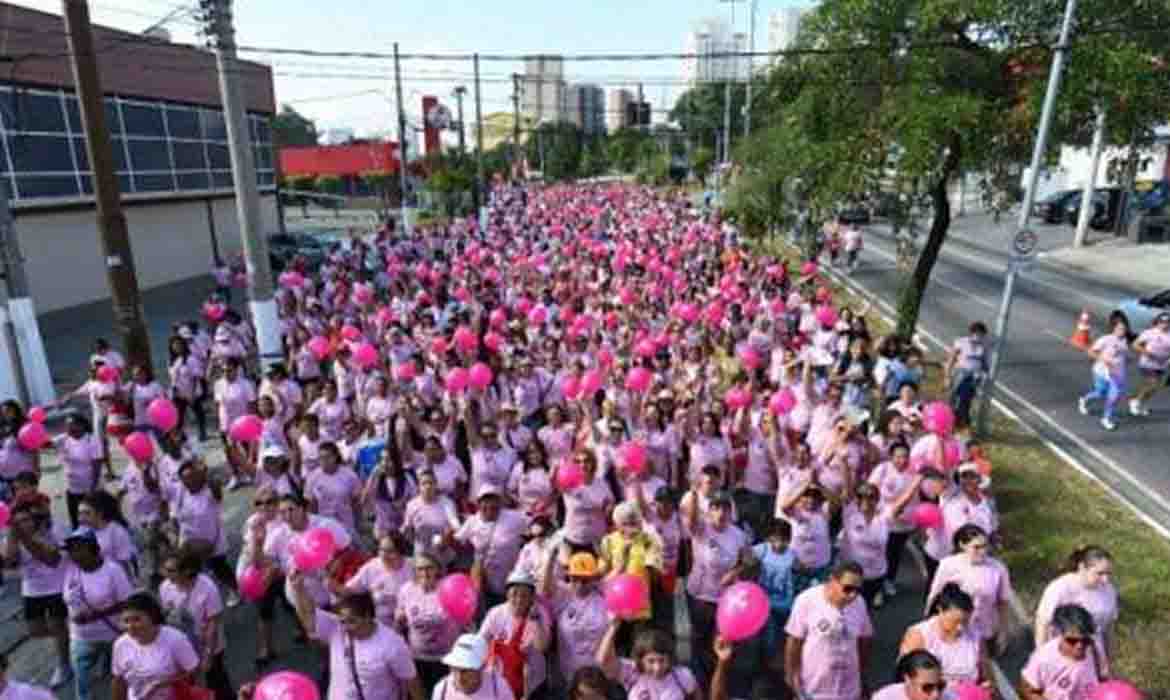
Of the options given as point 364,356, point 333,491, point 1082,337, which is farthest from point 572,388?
point 1082,337

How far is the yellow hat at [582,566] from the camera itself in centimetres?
447

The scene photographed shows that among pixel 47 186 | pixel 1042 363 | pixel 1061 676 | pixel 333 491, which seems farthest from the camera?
pixel 47 186

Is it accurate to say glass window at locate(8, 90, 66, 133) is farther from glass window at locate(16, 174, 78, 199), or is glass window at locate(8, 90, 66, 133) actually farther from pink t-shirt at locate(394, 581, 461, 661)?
pink t-shirt at locate(394, 581, 461, 661)

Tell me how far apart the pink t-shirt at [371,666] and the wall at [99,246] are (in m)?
18.5

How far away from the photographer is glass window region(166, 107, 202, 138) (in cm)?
2667

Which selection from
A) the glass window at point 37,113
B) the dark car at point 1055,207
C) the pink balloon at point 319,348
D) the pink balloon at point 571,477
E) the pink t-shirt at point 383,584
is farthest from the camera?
the dark car at point 1055,207

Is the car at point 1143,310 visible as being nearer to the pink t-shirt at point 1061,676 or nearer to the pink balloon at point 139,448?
the pink t-shirt at point 1061,676

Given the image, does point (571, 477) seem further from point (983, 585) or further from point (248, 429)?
point (248, 429)

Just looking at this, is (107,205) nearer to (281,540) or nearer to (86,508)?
(86,508)

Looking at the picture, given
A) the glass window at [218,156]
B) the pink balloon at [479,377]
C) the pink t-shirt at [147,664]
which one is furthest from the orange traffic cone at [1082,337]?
the glass window at [218,156]

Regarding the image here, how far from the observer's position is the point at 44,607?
5.43 m

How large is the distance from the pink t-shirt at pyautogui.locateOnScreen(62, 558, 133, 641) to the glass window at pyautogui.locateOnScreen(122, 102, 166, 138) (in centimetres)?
2352

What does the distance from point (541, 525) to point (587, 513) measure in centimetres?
100

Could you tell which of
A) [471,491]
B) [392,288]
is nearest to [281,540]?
[471,491]
